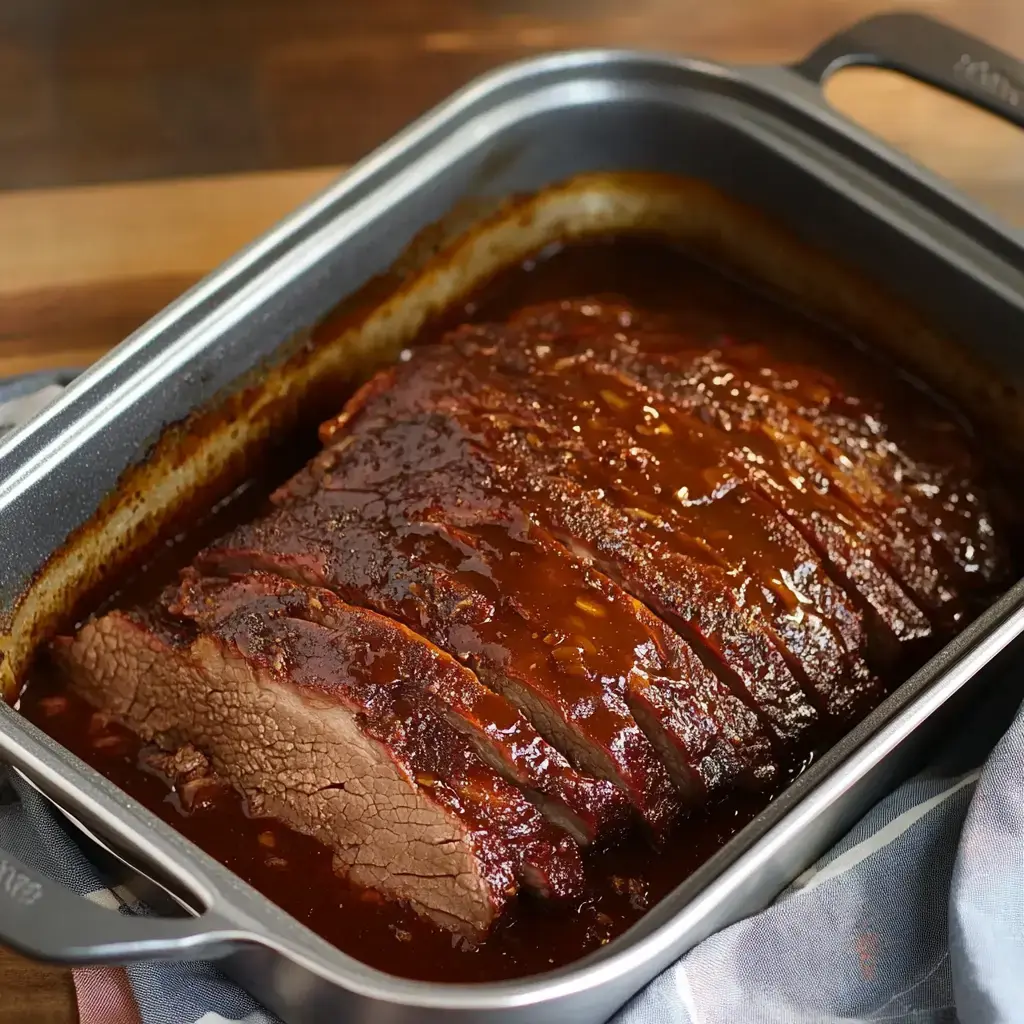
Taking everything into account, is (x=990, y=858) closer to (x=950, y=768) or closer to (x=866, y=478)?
(x=950, y=768)

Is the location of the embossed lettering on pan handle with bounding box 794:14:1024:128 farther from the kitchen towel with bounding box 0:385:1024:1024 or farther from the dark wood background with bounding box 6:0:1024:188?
the kitchen towel with bounding box 0:385:1024:1024

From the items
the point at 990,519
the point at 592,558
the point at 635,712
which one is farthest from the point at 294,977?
the point at 990,519

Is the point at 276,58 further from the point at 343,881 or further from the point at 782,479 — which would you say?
the point at 343,881

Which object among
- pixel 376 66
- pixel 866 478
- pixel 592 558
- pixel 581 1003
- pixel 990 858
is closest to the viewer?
pixel 581 1003

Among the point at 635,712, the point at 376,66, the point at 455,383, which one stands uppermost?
the point at 376,66

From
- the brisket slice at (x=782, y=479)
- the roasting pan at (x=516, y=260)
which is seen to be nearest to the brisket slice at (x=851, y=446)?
the brisket slice at (x=782, y=479)

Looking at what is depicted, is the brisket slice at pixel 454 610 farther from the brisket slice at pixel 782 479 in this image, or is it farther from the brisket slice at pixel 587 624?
the brisket slice at pixel 782 479
